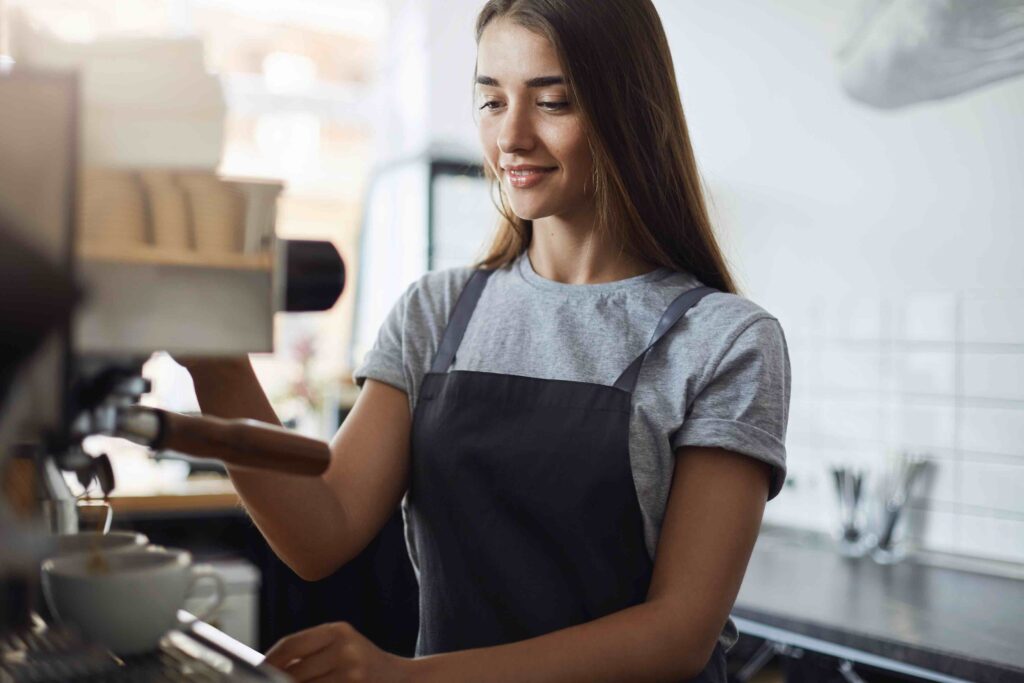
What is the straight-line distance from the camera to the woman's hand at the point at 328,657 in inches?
29.8

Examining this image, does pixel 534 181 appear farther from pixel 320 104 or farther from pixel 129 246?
pixel 320 104

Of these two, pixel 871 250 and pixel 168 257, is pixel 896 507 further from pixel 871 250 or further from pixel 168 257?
pixel 168 257

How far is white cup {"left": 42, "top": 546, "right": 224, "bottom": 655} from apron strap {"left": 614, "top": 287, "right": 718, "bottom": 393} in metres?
0.54

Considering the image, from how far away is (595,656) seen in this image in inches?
36.7

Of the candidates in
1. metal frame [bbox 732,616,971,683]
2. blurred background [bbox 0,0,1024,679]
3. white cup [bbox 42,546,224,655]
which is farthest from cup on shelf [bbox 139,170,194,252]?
metal frame [bbox 732,616,971,683]

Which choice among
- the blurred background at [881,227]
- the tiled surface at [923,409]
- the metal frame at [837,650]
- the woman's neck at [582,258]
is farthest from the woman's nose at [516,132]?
the tiled surface at [923,409]

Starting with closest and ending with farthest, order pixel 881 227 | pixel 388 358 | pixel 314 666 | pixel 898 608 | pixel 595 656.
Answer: pixel 314 666 < pixel 595 656 < pixel 388 358 < pixel 898 608 < pixel 881 227

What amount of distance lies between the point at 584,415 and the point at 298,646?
443 mm

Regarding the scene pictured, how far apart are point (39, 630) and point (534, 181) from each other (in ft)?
2.14

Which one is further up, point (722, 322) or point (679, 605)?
point (722, 322)

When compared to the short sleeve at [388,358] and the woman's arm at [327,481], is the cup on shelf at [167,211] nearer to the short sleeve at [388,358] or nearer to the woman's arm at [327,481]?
the woman's arm at [327,481]

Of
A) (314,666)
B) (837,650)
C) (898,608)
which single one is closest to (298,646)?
(314,666)

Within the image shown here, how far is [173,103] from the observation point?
2.16 ft

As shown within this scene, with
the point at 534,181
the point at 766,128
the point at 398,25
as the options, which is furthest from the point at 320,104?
the point at 534,181
